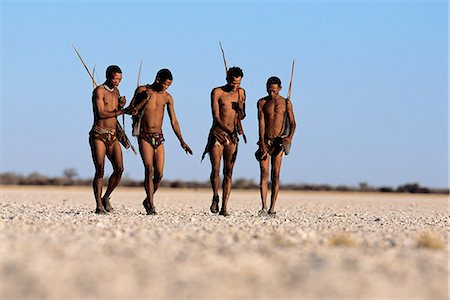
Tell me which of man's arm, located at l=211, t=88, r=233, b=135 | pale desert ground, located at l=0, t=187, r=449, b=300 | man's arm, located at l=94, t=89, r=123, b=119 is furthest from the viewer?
man's arm, located at l=211, t=88, r=233, b=135

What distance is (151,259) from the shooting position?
6859 mm

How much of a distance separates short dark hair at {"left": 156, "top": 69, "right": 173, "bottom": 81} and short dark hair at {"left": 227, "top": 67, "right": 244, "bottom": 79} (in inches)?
36.3

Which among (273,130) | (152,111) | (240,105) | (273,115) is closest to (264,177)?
(273,130)

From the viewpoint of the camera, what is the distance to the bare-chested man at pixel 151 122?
14.1 meters

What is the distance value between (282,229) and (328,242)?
2.23 metres

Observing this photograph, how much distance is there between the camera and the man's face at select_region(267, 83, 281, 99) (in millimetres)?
14453

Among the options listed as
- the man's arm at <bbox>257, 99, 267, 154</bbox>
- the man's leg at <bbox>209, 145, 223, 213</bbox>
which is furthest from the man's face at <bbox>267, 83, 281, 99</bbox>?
the man's leg at <bbox>209, 145, 223, 213</bbox>

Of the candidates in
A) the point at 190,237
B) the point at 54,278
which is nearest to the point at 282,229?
the point at 190,237

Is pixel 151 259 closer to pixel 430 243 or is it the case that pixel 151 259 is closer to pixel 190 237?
pixel 190 237

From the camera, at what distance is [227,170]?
14484 mm

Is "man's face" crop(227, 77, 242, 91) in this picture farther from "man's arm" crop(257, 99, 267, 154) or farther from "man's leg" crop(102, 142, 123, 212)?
"man's leg" crop(102, 142, 123, 212)

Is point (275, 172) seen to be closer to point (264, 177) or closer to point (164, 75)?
point (264, 177)

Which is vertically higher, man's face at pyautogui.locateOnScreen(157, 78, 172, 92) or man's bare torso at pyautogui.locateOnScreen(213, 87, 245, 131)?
man's face at pyautogui.locateOnScreen(157, 78, 172, 92)

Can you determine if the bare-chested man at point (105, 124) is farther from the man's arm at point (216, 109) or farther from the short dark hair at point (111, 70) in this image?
the man's arm at point (216, 109)
